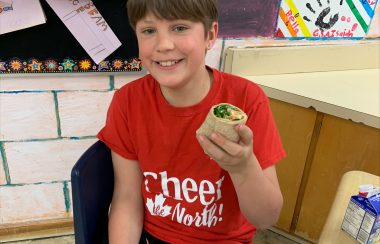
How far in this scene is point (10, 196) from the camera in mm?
1711

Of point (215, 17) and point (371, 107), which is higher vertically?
point (215, 17)

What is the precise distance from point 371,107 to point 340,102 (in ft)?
0.38

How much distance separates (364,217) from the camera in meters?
0.82

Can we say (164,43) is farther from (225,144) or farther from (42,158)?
(42,158)

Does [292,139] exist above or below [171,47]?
below

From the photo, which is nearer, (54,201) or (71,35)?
(71,35)

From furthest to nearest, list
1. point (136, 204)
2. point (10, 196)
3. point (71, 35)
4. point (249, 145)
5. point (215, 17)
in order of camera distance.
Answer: point (10, 196), point (71, 35), point (136, 204), point (215, 17), point (249, 145)

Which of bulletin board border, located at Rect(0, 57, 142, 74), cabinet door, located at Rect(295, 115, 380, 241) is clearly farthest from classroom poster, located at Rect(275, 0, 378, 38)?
bulletin board border, located at Rect(0, 57, 142, 74)

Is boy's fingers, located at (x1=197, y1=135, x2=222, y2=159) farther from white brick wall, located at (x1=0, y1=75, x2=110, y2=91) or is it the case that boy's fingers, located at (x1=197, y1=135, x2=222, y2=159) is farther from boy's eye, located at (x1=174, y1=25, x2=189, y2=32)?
white brick wall, located at (x1=0, y1=75, x2=110, y2=91)

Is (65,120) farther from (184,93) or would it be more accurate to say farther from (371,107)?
(371,107)

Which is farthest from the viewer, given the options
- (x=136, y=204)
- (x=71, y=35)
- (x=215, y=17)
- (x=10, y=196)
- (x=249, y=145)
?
(x=10, y=196)

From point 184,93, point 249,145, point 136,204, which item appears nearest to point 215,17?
point 184,93

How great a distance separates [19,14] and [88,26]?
0.76 ft

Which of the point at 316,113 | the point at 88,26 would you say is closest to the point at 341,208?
the point at 316,113
